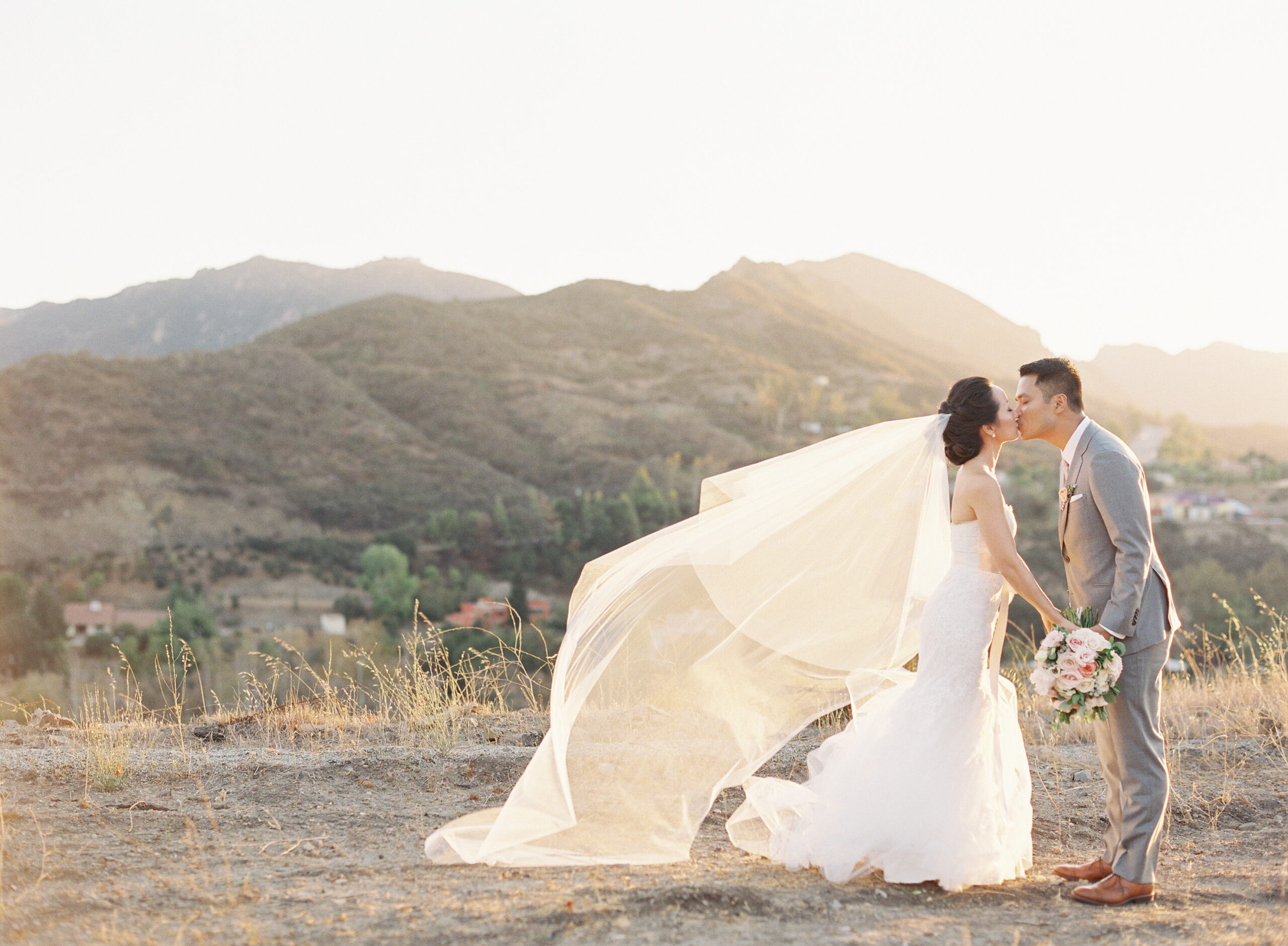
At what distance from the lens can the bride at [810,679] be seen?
128 inches

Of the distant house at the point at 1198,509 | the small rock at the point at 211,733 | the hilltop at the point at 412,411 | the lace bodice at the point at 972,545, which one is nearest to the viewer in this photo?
the lace bodice at the point at 972,545

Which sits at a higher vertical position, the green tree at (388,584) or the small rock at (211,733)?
the small rock at (211,733)

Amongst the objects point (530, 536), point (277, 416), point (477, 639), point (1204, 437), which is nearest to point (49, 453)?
point (277, 416)

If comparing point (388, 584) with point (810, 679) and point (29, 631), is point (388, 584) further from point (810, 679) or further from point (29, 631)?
point (810, 679)

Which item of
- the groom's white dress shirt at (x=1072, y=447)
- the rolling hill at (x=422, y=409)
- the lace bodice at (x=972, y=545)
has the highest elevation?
the rolling hill at (x=422, y=409)

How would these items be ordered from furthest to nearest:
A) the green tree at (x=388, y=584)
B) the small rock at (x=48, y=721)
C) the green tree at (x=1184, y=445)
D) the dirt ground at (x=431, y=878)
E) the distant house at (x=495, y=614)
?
the green tree at (x=1184, y=445) < the green tree at (x=388, y=584) < the distant house at (x=495, y=614) < the small rock at (x=48, y=721) < the dirt ground at (x=431, y=878)

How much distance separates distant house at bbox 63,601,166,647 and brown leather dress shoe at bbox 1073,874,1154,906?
1345 inches

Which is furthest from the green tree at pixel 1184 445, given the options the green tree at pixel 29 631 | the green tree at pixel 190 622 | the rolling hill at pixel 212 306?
the green tree at pixel 29 631

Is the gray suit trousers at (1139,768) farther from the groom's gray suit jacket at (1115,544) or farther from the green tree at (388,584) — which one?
the green tree at (388,584)

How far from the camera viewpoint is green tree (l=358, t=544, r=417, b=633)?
3450cm

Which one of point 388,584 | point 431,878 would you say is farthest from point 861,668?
point 388,584

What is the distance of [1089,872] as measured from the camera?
330 centimetres

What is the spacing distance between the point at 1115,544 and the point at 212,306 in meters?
107

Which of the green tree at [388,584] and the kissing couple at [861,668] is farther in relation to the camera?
the green tree at [388,584]
